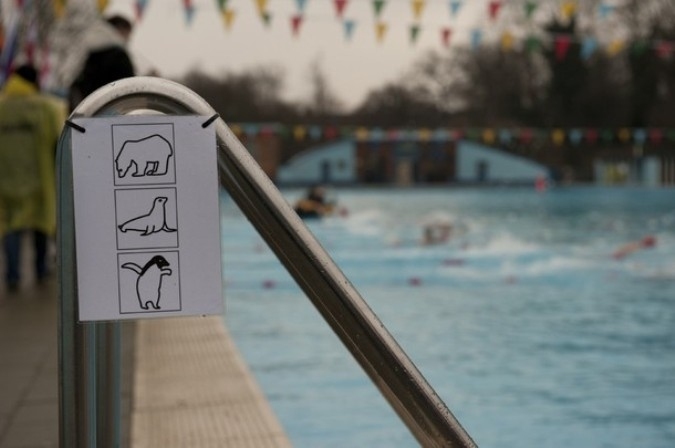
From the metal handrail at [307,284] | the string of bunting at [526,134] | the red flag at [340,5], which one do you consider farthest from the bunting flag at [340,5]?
the string of bunting at [526,134]

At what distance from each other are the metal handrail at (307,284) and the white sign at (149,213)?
0.10 ft

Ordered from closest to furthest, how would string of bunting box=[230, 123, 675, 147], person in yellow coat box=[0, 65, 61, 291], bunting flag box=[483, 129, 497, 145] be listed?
person in yellow coat box=[0, 65, 61, 291]
bunting flag box=[483, 129, 497, 145]
string of bunting box=[230, 123, 675, 147]

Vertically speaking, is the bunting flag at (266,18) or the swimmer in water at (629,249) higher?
the bunting flag at (266,18)

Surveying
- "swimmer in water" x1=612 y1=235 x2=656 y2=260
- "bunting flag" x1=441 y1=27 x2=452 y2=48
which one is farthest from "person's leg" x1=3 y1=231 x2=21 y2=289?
"bunting flag" x1=441 y1=27 x2=452 y2=48

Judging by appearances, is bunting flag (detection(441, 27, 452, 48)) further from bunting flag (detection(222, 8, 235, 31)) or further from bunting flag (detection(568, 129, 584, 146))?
bunting flag (detection(568, 129, 584, 146))

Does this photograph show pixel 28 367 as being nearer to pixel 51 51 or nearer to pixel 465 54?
pixel 51 51

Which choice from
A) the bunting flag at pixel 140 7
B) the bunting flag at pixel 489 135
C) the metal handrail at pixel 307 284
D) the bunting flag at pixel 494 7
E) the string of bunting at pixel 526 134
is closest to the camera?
the metal handrail at pixel 307 284

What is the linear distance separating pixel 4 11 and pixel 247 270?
6.03 m

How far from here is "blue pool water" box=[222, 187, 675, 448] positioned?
5273 mm

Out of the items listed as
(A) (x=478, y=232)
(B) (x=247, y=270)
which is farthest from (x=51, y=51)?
(B) (x=247, y=270)

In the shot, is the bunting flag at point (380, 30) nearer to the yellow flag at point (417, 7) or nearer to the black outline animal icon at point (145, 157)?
the yellow flag at point (417, 7)

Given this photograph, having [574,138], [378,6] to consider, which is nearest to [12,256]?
[378,6]

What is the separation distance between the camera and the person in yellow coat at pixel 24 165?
8125 millimetres

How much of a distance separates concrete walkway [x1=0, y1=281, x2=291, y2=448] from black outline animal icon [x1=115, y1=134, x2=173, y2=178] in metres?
1.88
